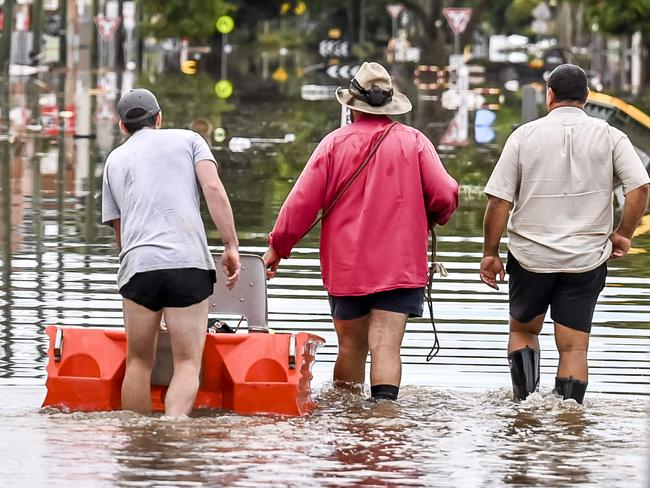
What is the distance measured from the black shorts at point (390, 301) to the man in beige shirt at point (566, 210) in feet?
1.19

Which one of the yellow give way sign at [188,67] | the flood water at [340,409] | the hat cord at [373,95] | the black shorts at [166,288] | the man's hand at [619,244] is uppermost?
the yellow give way sign at [188,67]

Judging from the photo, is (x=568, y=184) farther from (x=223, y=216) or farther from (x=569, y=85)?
(x=223, y=216)

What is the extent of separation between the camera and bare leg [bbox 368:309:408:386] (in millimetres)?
8992

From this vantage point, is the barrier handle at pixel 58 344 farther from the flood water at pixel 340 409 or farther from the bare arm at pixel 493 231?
the bare arm at pixel 493 231

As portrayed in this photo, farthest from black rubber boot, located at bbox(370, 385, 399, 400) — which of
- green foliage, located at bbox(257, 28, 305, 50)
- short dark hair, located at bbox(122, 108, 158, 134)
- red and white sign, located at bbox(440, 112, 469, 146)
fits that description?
green foliage, located at bbox(257, 28, 305, 50)

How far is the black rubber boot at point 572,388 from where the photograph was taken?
9086 mm

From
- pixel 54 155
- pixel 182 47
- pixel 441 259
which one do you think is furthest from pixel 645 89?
pixel 441 259

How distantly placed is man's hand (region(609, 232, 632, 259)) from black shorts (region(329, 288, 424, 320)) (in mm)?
953

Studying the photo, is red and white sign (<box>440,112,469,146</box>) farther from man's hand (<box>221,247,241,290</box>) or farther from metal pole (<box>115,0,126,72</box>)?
metal pole (<box>115,0,126,72</box>)

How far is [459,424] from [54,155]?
17.3 m

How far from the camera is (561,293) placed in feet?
29.7

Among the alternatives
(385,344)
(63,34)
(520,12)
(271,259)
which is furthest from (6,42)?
(520,12)

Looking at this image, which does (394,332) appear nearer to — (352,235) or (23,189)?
(352,235)

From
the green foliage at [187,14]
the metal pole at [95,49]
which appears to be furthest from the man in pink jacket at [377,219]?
the metal pole at [95,49]
